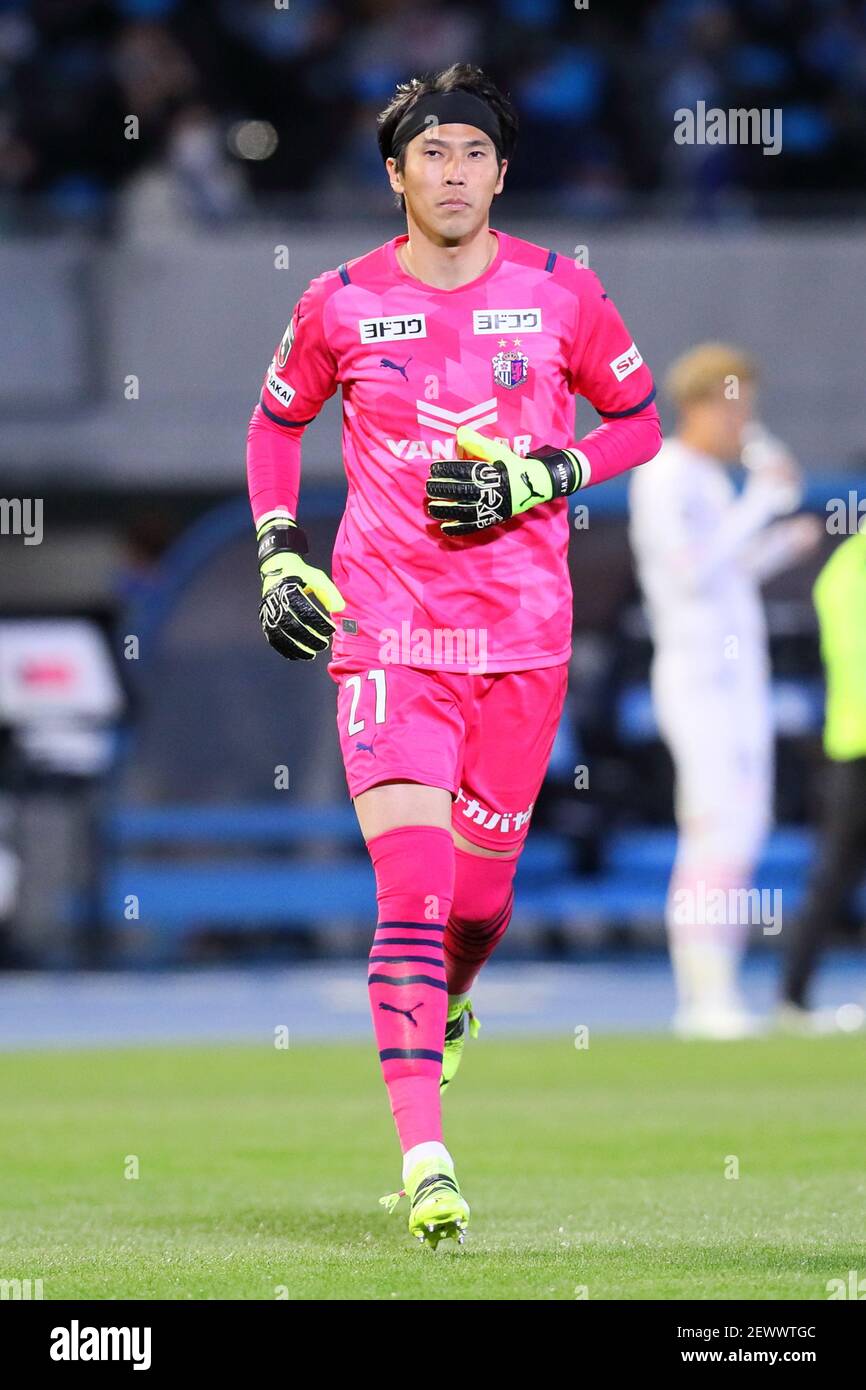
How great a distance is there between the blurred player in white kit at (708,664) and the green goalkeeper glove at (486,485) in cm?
556

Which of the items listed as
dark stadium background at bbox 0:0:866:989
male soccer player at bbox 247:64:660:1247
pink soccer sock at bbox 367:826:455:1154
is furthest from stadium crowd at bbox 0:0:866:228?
pink soccer sock at bbox 367:826:455:1154

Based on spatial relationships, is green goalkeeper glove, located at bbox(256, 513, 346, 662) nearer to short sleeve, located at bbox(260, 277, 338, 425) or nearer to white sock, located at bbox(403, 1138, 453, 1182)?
short sleeve, located at bbox(260, 277, 338, 425)

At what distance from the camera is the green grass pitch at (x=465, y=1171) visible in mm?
5223

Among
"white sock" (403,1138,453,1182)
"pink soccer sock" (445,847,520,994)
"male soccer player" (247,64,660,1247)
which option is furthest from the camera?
"pink soccer sock" (445,847,520,994)

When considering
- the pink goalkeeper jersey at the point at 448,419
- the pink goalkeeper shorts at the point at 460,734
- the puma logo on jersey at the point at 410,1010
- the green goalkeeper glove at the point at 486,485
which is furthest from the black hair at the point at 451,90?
the puma logo on jersey at the point at 410,1010

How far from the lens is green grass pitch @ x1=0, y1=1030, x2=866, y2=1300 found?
17.1 ft

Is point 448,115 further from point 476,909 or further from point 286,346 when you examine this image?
point 476,909

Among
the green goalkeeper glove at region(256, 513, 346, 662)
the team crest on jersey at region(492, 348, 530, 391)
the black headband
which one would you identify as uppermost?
the black headband

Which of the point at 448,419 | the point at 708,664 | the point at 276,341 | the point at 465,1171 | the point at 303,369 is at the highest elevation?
the point at 276,341

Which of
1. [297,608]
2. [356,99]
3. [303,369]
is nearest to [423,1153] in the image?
[297,608]

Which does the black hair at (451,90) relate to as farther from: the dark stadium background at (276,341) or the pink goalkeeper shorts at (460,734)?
the dark stadium background at (276,341)

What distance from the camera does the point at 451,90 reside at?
19.9 ft

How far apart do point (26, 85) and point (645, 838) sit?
299 inches

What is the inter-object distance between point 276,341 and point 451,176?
12.1 metres
